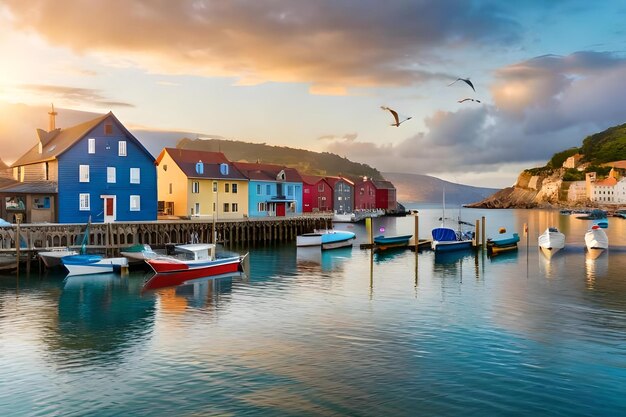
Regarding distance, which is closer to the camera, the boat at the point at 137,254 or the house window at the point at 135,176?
the boat at the point at 137,254

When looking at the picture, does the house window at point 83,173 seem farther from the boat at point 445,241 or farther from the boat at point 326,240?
the boat at point 445,241

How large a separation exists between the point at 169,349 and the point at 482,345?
41.3 ft

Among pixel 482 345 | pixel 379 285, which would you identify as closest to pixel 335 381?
pixel 482 345

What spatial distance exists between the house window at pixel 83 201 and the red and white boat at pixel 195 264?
17.2 m

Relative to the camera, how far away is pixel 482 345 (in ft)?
66.5

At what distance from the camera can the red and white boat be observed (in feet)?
118

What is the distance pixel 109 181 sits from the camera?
53094mm

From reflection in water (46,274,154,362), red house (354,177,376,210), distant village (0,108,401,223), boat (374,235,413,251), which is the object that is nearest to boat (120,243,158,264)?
reflection in water (46,274,154,362)

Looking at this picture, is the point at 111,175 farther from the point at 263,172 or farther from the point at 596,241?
the point at 596,241

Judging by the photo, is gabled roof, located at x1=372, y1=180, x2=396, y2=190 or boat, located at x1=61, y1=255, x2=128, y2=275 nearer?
boat, located at x1=61, y1=255, x2=128, y2=275

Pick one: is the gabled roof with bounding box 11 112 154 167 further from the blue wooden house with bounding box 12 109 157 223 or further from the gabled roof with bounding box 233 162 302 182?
the gabled roof with bounding box 233 162 302 182

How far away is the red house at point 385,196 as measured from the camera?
154250 millimetres

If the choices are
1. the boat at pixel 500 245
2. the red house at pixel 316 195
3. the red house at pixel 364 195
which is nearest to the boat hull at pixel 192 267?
the boat at pixel 500 245

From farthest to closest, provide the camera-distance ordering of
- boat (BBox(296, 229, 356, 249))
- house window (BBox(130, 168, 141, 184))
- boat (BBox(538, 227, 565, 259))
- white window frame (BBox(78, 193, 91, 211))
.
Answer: boat (BBox(296, 229, 356, 249)) → house window (BBox(130, 168, 141, 184)) → boat (BBox(538, 227, 565, 259)) → white window frame (BBox(78, 193, 91, 211))
